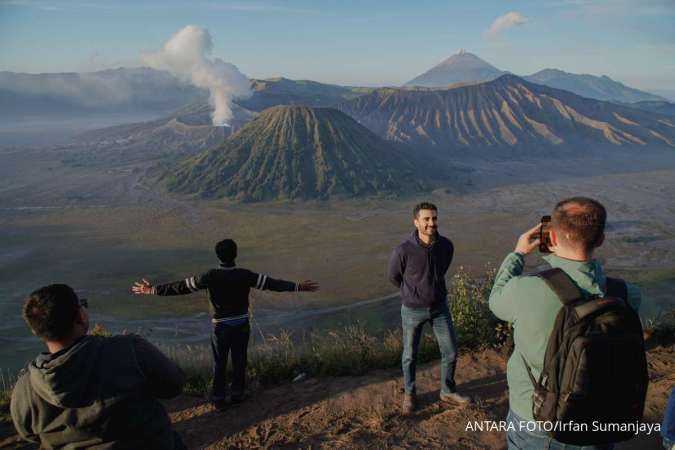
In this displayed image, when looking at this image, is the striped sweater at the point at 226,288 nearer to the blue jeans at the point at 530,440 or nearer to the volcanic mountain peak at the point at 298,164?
the blue jeans at the point at 530,440

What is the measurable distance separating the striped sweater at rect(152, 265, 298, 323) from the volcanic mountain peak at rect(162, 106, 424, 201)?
30735 millimetres

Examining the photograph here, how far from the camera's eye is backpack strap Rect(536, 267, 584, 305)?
6.48 ft

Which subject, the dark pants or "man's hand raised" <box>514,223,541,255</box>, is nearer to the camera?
"man's hand raised" <box>514,223,541,255</box>

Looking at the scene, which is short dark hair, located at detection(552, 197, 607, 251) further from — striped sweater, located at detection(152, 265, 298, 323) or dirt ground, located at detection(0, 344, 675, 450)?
striped sweater, located at detection(152, 265, 298, 323)

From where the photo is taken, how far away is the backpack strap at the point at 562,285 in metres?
1.97

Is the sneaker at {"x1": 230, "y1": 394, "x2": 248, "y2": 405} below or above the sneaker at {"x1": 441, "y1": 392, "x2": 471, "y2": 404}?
below

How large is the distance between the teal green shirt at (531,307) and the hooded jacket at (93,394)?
1598mm

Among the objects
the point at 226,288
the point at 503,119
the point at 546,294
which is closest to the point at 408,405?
the point at 226,288

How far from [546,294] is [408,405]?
2.33 m

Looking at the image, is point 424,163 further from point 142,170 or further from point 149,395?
point 149,395

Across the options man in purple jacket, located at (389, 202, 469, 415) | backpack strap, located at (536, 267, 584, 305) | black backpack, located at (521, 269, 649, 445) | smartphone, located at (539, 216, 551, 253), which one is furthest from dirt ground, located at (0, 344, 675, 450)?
backpack strap, located at (536, 267, 584, 305)

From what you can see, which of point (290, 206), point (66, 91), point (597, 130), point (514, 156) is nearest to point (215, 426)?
point (290, 206)

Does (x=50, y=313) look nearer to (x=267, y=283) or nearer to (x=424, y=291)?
(x=267, y=283)

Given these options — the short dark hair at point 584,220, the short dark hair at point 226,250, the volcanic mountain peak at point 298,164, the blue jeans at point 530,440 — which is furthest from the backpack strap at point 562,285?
the volcanic mountain peak at point 298,164
